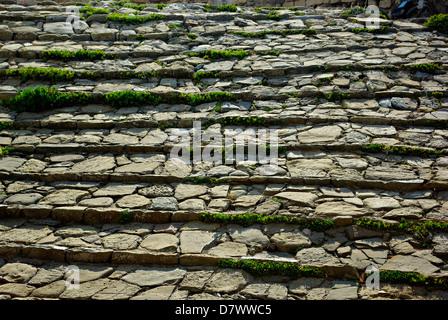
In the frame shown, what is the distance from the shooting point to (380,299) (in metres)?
3.45

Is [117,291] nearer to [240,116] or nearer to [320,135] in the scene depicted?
[240,116]

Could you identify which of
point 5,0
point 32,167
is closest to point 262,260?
point 32,167

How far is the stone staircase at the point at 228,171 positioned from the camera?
388cm

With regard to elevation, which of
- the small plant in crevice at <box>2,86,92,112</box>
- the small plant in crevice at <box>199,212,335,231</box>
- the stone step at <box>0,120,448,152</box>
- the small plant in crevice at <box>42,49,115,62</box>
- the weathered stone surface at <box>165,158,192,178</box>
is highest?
the small plant in crevice at <box>42,49,115,62</box>

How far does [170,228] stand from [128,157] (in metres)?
1.63

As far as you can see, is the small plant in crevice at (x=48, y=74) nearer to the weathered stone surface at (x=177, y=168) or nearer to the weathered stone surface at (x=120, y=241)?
the weathered stone surface at (x=177, y=168)

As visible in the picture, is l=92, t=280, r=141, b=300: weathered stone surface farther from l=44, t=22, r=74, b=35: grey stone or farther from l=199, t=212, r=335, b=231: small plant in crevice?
l=44, t=22, r=74, b=35: grey stone

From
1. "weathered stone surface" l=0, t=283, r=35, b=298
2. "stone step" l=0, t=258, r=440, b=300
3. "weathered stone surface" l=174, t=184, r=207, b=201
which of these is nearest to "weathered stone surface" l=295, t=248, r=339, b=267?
"stone step" l=0, t=258, r=440, b=300

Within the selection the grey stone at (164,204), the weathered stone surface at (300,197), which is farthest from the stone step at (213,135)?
the grey stone at (164,204)

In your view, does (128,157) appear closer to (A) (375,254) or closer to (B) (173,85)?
(B) (173,85)

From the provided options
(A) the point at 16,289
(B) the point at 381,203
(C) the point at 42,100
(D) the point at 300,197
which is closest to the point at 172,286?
(A) the point at 16,289

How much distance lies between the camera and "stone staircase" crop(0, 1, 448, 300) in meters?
3.88

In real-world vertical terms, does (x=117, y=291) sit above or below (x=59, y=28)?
below

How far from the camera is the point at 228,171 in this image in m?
5.22
